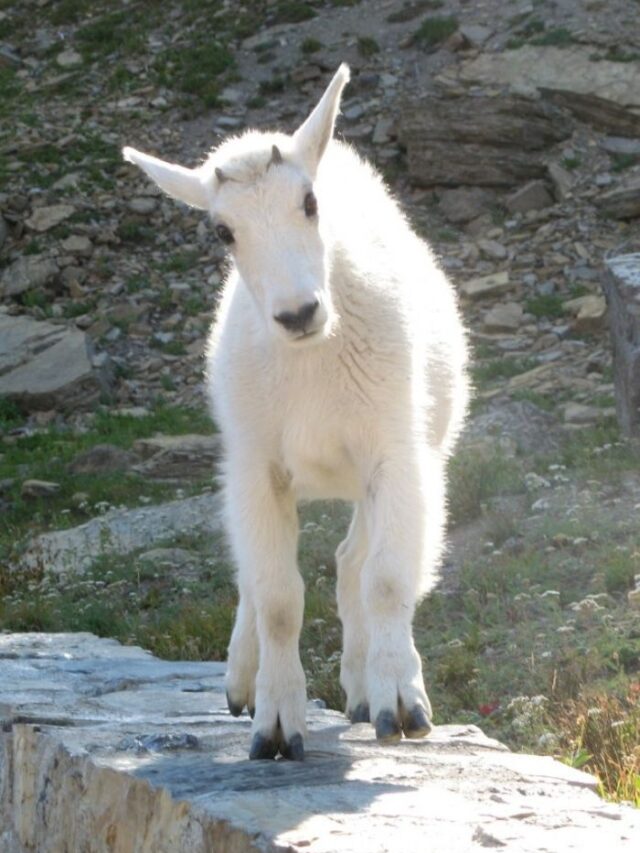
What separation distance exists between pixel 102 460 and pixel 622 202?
26.6 ft

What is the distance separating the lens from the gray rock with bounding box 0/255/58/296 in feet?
69.7

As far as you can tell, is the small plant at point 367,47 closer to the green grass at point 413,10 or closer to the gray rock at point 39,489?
the green grass at point 413,10

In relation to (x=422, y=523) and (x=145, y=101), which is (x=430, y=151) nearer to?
(x=145, y=101)

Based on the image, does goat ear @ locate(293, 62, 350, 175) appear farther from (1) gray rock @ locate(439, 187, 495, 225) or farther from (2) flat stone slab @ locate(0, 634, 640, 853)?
(1) gray rock @ locate(439, 187, 495, 225)

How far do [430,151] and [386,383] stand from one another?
16.2 m

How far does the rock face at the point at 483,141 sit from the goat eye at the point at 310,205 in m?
15.7

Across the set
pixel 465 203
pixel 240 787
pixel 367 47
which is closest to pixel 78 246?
pixel 465 203

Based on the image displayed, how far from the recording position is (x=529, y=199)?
20953 mm

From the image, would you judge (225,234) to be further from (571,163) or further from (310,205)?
(571,163)

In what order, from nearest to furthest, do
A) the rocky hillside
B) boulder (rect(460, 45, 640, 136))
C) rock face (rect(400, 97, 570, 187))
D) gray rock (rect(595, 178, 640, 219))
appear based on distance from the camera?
the rocky hillside < gray rock (rect(595, 178, 640, 219)) < rock face (rect(400, 97, 570, 187)) < boulder (rect(460, 45, 640, 136))

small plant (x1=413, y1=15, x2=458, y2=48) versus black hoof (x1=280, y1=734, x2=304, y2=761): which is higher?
small plant (x1=413, y1=15, x2=458, y2=48)

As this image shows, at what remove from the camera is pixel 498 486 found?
11172mm

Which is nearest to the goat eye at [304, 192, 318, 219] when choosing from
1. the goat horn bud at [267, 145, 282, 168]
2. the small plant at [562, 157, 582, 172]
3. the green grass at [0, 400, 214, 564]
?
the goat horn bud at [267, 145, 282, 168]

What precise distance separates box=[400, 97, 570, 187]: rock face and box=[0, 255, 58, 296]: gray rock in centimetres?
500
